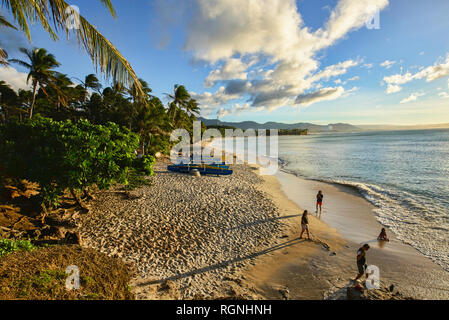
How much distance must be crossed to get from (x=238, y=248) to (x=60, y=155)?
761 centimetres

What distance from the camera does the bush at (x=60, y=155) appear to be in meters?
6.80

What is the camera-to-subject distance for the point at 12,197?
319 inches

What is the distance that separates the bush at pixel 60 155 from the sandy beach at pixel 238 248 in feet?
7.43

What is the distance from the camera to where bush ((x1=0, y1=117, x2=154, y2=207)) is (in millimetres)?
6805

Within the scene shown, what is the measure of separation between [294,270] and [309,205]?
7831 millimetres

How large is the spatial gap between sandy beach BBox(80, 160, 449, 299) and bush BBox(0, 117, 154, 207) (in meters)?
2.27

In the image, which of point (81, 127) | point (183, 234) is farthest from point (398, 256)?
point (81, 127)

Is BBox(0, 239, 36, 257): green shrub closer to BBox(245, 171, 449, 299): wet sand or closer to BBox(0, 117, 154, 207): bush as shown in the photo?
Result: BBox(0, 117, 154, 207): bush

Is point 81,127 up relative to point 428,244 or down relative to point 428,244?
up

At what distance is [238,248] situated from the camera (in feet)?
24.4

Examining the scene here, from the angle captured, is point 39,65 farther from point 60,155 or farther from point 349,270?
point 349,270

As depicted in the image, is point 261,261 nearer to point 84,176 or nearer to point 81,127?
point 84,176

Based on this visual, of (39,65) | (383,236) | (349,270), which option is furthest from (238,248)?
(39,65)
